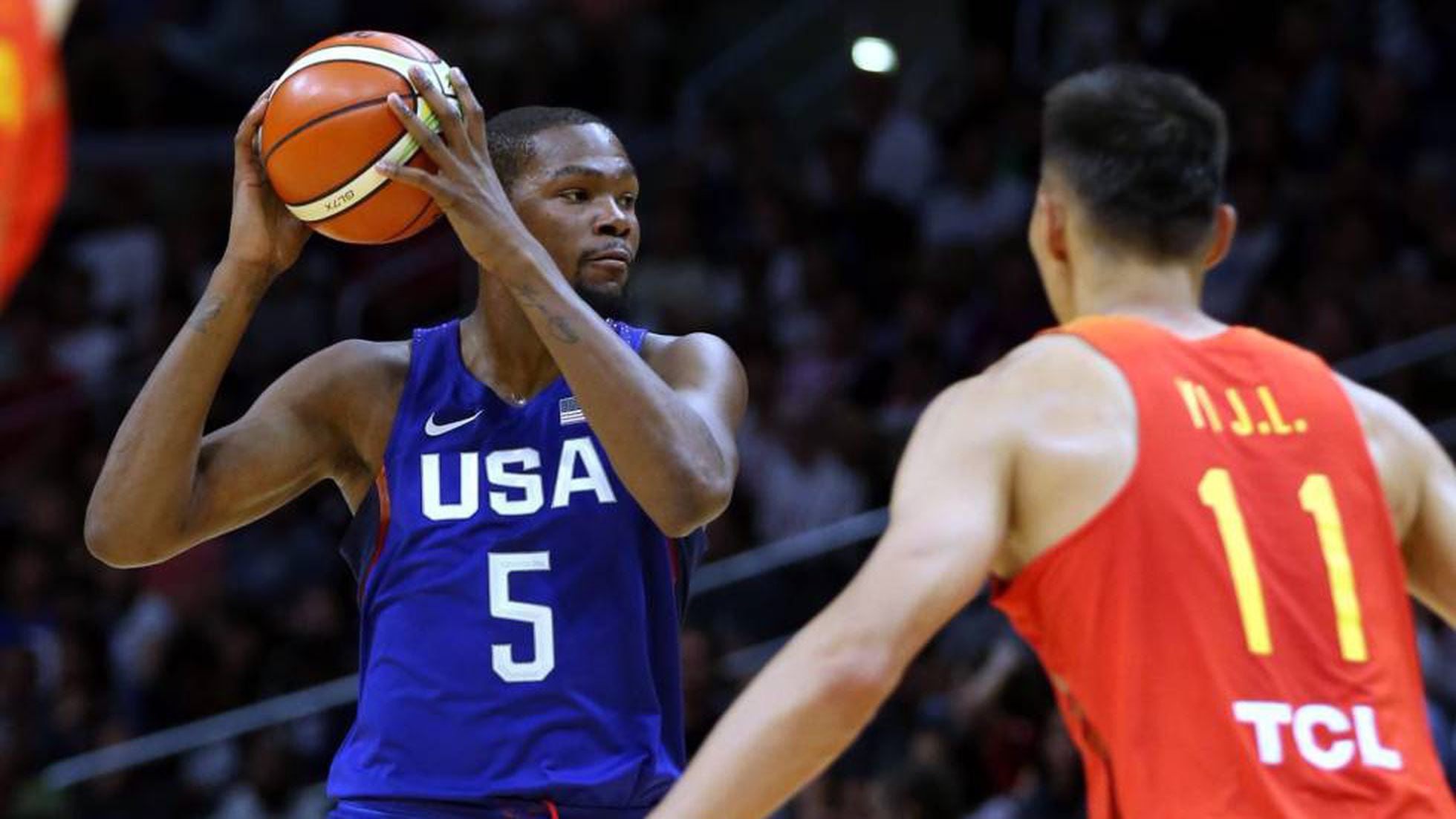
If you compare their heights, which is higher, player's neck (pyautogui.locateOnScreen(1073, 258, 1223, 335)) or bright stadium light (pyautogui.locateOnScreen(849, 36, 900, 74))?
bright stadium light (pyautogui.locateOnScreen(849, 36, 900, 74))

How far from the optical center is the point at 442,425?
192 inches

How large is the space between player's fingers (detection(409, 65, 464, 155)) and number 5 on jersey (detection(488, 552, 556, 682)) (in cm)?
89

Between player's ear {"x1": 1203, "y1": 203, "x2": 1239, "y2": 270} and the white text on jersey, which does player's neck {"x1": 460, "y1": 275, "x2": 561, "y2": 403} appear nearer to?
the white text on jersey

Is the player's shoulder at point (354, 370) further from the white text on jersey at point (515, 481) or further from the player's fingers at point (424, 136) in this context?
the player's fingers at point (424, 136)

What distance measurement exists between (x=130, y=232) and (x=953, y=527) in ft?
42.5

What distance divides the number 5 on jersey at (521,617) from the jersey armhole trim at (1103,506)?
141cm

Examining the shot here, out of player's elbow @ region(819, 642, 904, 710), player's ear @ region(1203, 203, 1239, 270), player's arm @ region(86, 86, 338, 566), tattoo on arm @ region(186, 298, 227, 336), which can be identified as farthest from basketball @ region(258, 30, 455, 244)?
player's elbow @ region(819, 642, 904, 710)

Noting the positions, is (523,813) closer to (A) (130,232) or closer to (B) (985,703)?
Answer: (B) (985,703)

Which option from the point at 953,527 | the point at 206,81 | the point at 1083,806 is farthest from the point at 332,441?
the point at 206,81

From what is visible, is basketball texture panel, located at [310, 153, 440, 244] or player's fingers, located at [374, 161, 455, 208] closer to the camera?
player's fingers, located at [374, 161, 455, 208]

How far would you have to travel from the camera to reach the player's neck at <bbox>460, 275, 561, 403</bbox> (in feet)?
16.4

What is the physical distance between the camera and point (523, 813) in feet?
14.9

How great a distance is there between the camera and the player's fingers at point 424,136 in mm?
4566

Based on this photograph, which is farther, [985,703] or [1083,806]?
[985,703]
